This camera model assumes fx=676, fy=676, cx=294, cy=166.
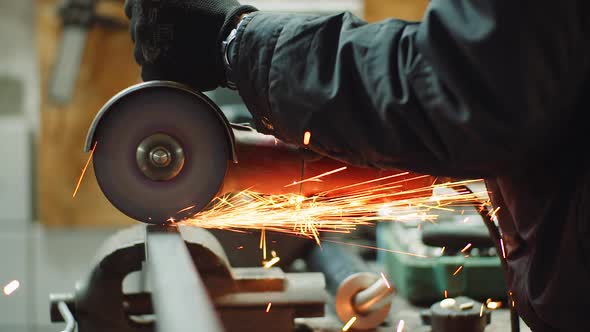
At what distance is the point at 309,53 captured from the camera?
87 cm

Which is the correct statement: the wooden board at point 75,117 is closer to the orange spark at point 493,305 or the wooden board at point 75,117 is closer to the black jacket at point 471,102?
the orange spark at point 493,305

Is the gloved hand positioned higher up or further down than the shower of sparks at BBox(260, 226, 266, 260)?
higher up

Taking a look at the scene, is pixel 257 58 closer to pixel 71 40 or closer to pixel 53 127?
pixel 71 40

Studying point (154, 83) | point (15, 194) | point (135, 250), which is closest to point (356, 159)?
point (154, 83)

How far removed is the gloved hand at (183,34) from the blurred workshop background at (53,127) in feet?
5.67

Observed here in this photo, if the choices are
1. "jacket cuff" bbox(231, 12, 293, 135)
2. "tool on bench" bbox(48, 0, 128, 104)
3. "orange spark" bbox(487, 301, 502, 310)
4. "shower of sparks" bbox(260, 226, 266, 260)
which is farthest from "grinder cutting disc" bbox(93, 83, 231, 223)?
"tool on bench" bbox(48, 0, 128, 104)

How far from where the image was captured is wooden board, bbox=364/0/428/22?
2.83 m

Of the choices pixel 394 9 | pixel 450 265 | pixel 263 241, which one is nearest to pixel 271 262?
pixel 263 241

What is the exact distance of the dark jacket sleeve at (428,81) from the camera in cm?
73

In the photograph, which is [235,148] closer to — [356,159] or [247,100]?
[247,100]

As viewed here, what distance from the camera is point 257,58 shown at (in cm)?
91

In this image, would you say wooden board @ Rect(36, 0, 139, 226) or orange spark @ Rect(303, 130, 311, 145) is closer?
orange spark @ Rect(303, 130, 311, 145)

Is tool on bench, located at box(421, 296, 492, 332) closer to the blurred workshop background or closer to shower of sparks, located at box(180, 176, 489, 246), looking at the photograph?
shower of sparks, located at box(180, 176, 489, 246)

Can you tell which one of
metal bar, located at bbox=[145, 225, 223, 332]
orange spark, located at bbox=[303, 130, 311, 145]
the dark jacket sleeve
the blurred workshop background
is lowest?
the blurred workshop background
